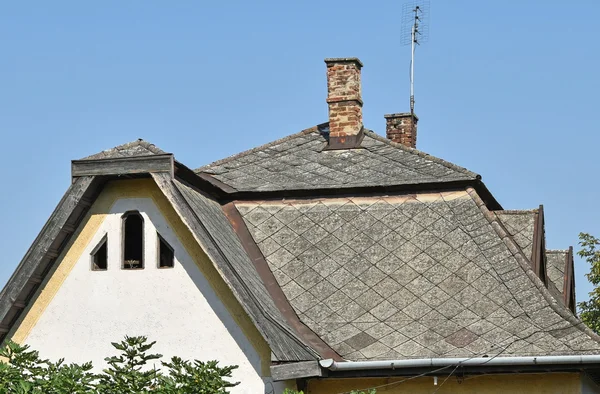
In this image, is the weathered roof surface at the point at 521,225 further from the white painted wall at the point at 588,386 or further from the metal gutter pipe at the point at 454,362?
the metal gutter pipe at the point at 454,362

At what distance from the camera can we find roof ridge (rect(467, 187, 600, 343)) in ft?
48.4

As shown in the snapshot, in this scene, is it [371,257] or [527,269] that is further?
[371,257]

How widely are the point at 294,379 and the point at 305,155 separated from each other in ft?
16.5

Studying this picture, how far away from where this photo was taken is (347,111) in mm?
19328

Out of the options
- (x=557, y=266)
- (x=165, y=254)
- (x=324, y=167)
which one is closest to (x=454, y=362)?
(x=165, y=254)

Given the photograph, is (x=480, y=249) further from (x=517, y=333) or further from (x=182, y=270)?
(x=182, y=270)

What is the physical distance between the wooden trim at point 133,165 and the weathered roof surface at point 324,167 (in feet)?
9.23

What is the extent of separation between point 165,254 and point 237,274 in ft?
3.77

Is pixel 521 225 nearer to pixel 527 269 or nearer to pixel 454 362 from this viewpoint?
pixel 527 269

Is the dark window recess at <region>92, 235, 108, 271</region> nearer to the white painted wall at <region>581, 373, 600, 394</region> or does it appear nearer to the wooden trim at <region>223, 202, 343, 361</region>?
the wooden trim at <region>223, 202, 343, 361</region>

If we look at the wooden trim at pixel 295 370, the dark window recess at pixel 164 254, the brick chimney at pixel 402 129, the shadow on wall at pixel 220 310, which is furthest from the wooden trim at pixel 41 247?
the brick chimney at pixel 402 129

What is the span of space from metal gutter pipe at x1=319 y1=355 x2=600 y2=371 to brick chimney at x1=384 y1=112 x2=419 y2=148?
830cm

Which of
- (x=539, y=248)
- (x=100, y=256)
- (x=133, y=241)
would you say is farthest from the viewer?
(x=539, y=248)

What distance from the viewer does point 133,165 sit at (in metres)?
15.1
